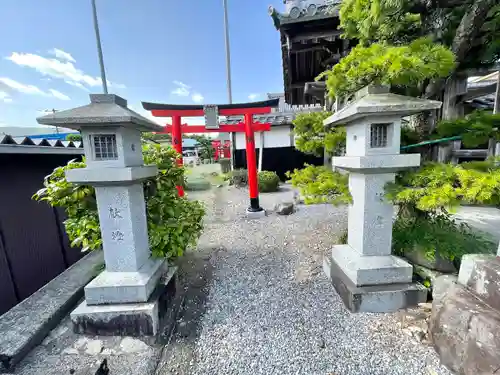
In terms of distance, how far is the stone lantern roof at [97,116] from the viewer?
2.05 m

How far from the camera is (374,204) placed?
8.01 ft

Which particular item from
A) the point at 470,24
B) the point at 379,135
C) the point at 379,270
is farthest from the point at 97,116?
the point at 470,24

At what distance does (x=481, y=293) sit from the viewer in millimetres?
1830

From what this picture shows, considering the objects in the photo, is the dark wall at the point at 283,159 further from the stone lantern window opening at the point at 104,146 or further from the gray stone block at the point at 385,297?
the stone lantern window opening at the point at 104,146

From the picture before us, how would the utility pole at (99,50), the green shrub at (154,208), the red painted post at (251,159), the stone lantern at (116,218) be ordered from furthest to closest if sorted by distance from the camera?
the utility pole at (99,50) → the red painted post at (251,159) → the green shrub at (154,208) → the stone lantern at (116,218)

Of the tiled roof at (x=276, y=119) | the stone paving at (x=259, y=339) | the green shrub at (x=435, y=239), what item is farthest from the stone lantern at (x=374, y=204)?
the tiled roof at (x=276, y=119)

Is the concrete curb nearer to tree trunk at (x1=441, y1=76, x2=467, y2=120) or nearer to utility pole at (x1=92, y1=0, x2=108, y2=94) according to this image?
tree trunk at (x1=441, y1=76, x2=467, y2=120)

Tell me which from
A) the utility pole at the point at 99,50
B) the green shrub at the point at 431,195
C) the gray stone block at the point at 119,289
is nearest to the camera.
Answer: the green shrub at the point at 431,195

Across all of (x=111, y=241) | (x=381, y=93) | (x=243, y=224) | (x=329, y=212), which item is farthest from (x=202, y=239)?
(x=381, y=93)

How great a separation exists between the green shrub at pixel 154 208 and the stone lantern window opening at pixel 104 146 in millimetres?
613

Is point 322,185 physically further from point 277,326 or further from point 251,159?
point 251,159

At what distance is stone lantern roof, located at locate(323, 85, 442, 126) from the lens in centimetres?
206

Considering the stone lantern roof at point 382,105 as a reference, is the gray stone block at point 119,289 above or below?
below

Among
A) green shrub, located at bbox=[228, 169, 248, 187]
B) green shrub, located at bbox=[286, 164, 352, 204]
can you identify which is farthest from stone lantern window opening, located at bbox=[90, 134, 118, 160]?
green shrub, located at bbox=[228, 169, 248, 187]
